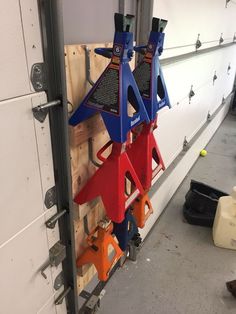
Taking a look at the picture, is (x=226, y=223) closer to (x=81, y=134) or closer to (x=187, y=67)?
(x=187, y=67)

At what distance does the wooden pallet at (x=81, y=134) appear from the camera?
95cm

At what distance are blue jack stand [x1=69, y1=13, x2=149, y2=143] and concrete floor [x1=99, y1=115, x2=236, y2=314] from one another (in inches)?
45.0

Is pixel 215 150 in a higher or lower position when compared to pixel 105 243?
lower

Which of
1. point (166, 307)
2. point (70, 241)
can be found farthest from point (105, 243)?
point (166, 307)

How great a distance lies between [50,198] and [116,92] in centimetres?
44

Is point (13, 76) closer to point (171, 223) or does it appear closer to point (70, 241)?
point (70, 241)

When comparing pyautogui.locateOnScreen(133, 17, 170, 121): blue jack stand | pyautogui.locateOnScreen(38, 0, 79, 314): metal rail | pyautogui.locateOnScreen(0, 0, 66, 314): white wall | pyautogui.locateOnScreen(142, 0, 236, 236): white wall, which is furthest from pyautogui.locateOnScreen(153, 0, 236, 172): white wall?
pyautogui.locateOnScreen(0, 0, 66, 314): white wall

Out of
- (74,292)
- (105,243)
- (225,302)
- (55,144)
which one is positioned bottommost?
(225,302)

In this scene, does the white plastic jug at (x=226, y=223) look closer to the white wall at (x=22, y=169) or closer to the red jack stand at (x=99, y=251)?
the red jack stand at (x=99, y=251)

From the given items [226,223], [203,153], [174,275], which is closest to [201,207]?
[226,223]

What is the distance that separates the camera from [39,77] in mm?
784

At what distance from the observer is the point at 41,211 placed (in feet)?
3.08

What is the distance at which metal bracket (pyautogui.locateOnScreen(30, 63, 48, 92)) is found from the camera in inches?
30.0

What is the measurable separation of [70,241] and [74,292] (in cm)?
29
